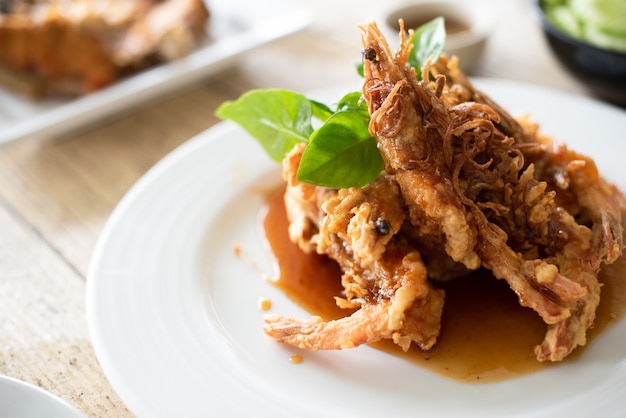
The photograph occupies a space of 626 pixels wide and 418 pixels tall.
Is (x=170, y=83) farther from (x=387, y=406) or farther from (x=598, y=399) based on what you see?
(x=598, y=399)

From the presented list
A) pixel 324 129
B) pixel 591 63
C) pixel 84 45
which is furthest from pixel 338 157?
pixel 84 45

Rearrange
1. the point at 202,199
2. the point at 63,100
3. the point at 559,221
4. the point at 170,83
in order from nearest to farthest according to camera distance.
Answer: the point at 559,221 → the point at 202,199 → the point at 170,83 → the point at 63,100

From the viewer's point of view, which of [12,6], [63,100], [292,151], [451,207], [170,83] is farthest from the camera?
[12,6]

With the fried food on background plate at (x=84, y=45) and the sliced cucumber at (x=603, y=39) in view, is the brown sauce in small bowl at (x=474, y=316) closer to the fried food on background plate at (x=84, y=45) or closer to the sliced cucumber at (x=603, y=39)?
the sliced cucumber at (x=603, y=39)

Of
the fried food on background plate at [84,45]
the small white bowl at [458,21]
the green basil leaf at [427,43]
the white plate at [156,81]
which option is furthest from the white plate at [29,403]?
the small white bowl at [458,21]

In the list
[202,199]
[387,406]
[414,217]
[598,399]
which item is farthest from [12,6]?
[598,399]

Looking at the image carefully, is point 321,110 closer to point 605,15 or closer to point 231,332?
point 231,332
